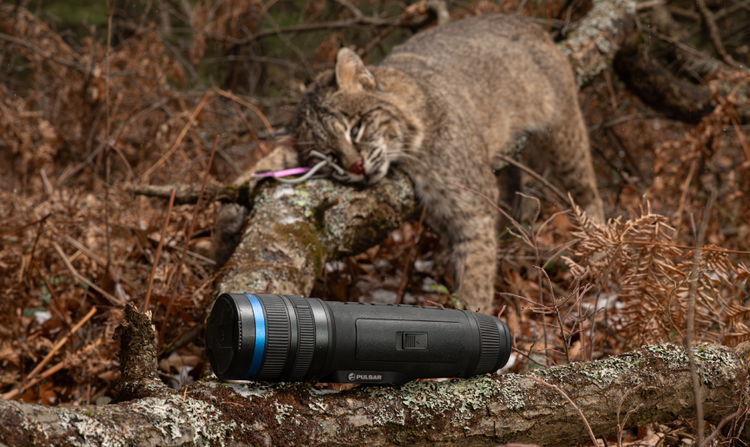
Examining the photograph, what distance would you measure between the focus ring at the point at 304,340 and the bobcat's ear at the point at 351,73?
2.15 metres

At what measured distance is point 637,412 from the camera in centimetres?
167

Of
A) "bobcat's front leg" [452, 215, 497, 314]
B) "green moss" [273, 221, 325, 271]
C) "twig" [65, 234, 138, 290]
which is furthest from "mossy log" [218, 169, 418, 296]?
"twig" [65, 234, 138, 290]

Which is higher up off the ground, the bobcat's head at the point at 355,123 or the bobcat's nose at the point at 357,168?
the bobcat's head at the point at 355,123

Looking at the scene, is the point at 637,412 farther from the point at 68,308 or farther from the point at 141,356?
the point at 68,308

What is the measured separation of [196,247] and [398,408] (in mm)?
2330

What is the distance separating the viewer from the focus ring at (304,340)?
1348 millimetres

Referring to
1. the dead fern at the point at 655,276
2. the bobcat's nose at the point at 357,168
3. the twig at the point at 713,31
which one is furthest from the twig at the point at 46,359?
the twig at the point at 713,31

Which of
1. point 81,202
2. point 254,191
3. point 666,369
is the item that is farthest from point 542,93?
point 81,202

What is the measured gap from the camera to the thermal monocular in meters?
1.32

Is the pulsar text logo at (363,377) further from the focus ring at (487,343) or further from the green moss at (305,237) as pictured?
the green moss at (305,237)

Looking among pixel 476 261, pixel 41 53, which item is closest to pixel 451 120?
pixel 476 261

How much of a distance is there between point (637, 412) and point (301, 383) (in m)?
0.98

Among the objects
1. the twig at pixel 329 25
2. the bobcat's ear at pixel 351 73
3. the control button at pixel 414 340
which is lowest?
the control button at pixel 414 340

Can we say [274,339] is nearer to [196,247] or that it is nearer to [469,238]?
[469,238]
